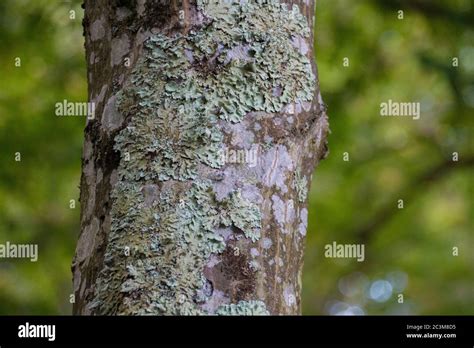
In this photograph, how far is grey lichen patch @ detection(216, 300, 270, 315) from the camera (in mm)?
1651

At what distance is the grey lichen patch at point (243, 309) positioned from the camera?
1.65m

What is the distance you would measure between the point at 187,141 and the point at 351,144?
424 centimetres

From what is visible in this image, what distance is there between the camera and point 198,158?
5.87 feet

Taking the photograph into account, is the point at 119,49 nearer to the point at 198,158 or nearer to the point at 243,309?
the point at 198,158

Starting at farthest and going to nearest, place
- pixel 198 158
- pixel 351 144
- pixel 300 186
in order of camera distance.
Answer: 1. pixel 351 144
2. pixel 300 186
3. pixel 198 158

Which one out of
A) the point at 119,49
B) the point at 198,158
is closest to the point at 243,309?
the point at 198,158

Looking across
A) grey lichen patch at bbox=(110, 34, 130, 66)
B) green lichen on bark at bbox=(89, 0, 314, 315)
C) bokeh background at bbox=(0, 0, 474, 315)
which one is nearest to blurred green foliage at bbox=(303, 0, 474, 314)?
bokeh background at bbox=(0, 0, 474, 315)

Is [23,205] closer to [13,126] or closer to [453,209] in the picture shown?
[13,126]

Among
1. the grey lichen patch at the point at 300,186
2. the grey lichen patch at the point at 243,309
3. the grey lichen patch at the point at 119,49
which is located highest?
the grey lichen patch at the point at 119,49

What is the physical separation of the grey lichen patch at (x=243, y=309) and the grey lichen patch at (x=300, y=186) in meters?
0.32

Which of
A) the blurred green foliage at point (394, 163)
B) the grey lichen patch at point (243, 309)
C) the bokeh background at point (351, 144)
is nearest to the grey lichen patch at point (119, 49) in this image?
the grey lichen patch at point (243, 309)

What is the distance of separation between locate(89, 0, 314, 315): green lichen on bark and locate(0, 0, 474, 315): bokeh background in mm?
2810

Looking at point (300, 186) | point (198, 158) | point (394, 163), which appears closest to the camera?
point (198, 158)

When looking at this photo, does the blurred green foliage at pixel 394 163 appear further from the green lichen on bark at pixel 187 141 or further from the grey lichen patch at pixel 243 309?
the grey lichen patch at pixel 243 309
